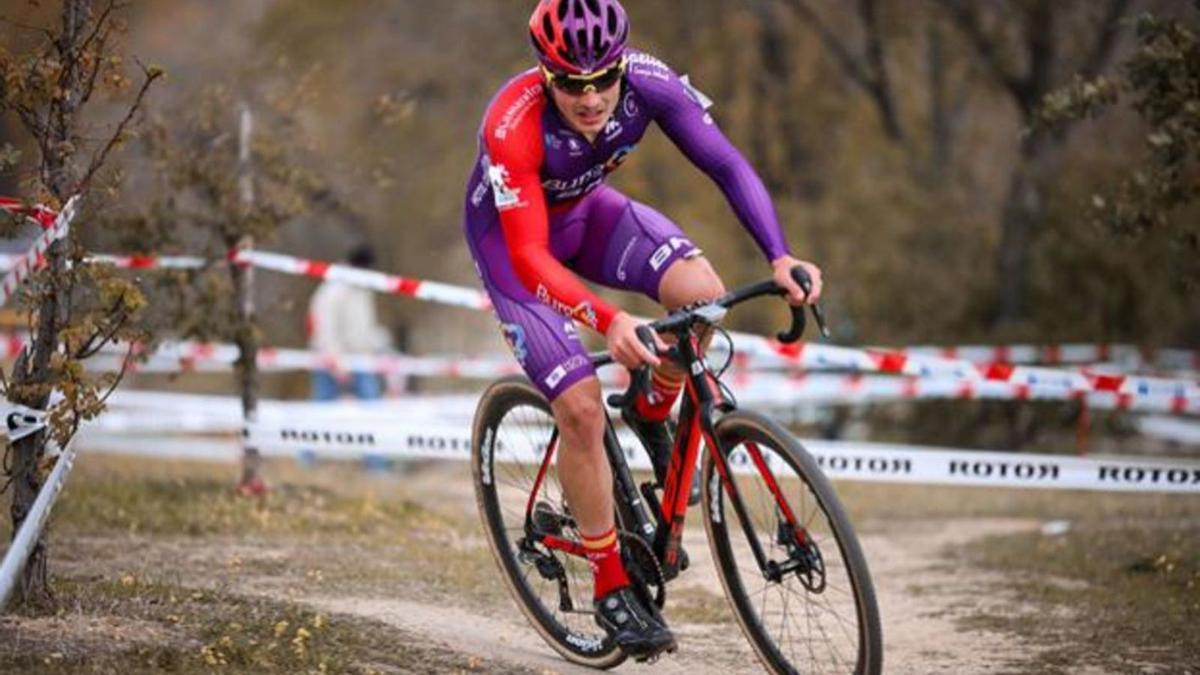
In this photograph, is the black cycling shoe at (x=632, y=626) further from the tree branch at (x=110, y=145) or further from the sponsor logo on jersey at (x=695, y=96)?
the tree branch at (x=110, y=145)

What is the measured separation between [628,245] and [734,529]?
115 cm

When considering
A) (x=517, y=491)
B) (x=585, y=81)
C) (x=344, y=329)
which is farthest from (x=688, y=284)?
(x=344, y=329)

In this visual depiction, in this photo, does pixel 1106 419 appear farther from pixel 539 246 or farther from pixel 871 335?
pixel 539 246

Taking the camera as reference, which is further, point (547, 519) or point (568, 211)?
point (547, 519)

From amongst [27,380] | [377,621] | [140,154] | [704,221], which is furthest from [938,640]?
[704,221]

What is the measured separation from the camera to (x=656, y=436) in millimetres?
6352

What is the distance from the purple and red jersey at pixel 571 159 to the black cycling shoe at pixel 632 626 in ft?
3.42

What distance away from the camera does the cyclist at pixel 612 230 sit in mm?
5922

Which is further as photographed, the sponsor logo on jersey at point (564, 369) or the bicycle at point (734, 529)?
the sponsor logo on jersey at point (564, 369)

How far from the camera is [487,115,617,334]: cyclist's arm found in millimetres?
5895

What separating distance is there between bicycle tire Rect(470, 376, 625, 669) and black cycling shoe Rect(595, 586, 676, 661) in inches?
17.5

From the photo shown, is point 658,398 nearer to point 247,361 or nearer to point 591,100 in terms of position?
point 591,100

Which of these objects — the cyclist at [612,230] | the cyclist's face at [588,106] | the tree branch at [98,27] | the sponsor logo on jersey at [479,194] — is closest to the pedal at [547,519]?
the cyclist at [612,230]

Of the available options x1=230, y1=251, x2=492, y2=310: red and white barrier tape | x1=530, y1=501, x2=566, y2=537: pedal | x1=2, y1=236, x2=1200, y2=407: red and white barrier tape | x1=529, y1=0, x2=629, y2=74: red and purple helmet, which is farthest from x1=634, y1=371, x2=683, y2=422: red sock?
x1=230, y1=251, x2=492, y2=310: red and white barrier tape
